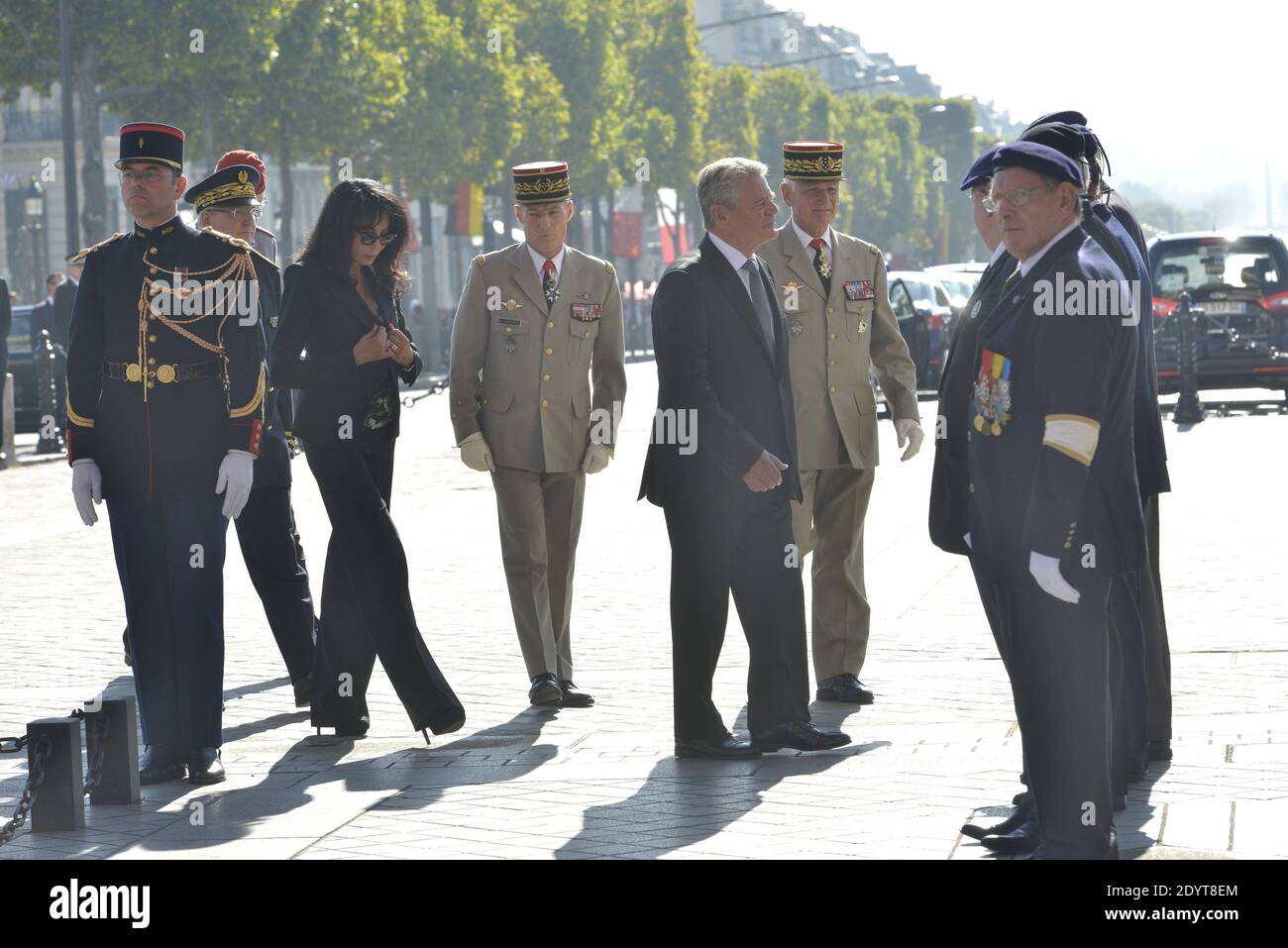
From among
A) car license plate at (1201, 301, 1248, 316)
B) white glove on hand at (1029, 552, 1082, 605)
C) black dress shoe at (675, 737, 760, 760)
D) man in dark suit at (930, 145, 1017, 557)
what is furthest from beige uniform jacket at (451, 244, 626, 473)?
car license plate at (1201, 301, 1248, 316)

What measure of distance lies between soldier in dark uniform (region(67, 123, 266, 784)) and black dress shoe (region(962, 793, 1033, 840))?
7.96 ft

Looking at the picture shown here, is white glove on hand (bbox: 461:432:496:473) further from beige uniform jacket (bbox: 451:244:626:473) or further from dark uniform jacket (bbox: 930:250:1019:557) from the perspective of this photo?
dark uniform jacket (bbox: 930:250:1019:557)

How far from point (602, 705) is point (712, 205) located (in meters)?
1.98

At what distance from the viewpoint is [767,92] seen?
9062 cm

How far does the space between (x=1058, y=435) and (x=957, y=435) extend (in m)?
0.55

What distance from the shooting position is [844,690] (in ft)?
26.1

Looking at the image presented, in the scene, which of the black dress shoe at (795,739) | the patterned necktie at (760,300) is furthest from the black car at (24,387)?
the black dress shoe at (795,739)

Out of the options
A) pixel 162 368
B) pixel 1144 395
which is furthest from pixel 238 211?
pixel 1144 395

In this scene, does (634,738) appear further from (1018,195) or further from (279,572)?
(1018,195)

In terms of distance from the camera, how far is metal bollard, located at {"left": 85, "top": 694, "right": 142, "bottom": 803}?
20.9ft

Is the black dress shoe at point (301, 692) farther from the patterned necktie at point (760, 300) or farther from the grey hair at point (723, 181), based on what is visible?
the grey hair at point (723, 181)

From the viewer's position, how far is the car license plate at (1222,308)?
73.6 ft
